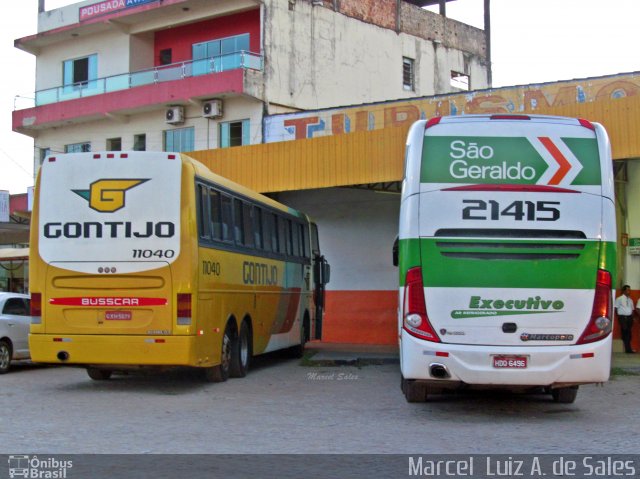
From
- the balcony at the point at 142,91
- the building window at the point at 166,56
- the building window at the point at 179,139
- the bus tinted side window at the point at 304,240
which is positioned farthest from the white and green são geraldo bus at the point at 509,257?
the building window at the point at 166,56

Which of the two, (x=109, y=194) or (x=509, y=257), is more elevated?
(x=109, y=194)

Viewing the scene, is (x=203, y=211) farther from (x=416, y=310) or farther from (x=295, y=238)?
(x=295, y=238)

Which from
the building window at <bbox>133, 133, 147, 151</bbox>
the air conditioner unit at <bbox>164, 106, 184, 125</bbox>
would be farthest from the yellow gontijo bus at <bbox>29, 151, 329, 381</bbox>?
the building window at <bbox>133, 133, 147, 151</bbox>

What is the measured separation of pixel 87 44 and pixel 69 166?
967 inches

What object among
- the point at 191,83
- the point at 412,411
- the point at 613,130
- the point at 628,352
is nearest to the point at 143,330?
the point at 412,411

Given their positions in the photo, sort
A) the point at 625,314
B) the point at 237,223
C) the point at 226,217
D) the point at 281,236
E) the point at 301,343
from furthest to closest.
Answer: the point at 625,314
the point at 301,343
the point at 281,236
the point at 237,223
the point at 226,217

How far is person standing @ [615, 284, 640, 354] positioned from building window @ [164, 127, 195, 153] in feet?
55.9

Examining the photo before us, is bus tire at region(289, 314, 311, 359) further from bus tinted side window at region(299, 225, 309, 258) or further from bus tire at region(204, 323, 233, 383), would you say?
bus tire at region(204, 323, 233, 383)

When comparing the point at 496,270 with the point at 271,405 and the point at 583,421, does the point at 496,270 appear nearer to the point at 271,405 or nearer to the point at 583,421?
the point at 583,421

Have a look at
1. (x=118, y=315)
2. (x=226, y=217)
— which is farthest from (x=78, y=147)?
(x=118, y=315)

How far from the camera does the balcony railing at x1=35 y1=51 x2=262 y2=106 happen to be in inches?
1166

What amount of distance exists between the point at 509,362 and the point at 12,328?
10.9 m

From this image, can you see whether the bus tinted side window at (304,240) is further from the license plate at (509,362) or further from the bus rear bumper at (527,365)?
the license plate at (509,362)

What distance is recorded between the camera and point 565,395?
1160 centimetres
